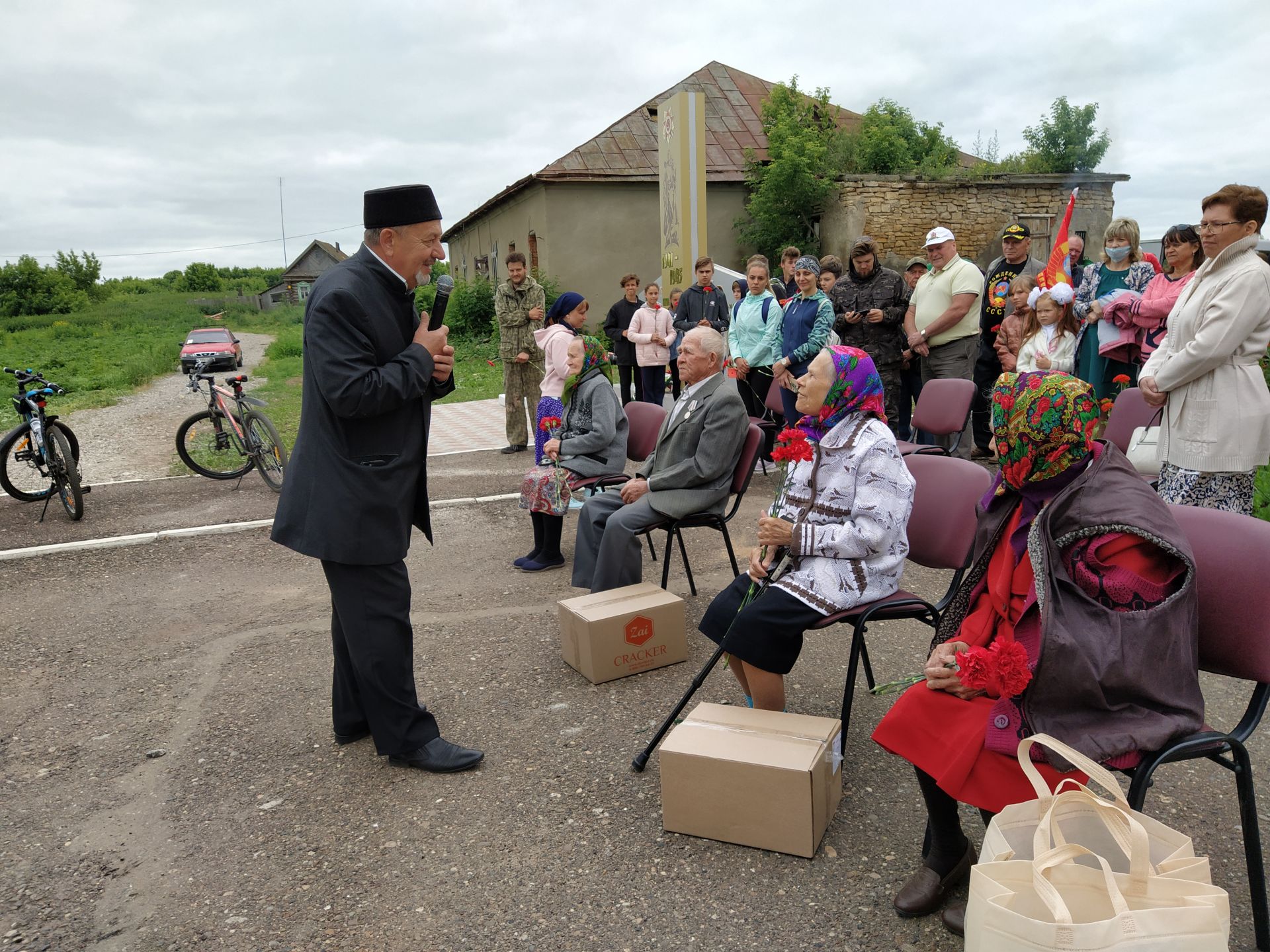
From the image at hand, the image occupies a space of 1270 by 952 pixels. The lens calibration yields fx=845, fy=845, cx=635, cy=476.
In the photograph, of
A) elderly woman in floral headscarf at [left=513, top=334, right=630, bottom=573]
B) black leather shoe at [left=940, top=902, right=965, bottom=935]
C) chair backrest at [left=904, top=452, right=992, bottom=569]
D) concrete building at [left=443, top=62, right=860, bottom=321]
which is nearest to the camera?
black leather shoe at [left=940, top=902, right=965, bottom=935]

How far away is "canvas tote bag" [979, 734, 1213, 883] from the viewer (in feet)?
5.05

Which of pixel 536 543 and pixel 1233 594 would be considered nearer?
pixel 1233 594

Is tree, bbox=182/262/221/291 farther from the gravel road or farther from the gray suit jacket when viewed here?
the gray suit jacket

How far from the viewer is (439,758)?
10.5ft

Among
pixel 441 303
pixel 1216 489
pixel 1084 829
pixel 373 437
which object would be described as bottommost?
pixel 1084 829

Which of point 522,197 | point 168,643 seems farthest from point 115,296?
point 168,643

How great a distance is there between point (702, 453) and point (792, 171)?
1685 cm

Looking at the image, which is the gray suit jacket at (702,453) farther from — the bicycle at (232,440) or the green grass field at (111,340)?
the green grass field at (111,340)

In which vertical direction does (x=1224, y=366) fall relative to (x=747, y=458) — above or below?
above

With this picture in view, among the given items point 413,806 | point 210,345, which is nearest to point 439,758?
point 413,806

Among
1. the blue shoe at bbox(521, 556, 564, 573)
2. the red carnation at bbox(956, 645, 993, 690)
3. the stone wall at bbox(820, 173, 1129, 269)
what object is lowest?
the blue shoe at bbox(521, 556, 564, 573)

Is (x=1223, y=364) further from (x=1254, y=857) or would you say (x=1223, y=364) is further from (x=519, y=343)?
(x=519, y=343)

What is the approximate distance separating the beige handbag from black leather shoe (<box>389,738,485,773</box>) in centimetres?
345

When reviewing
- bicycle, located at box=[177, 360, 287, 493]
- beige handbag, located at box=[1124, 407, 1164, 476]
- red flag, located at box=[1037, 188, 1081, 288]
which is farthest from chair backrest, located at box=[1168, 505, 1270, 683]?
bicycle, located at box=[177, 360, 287, 493]
